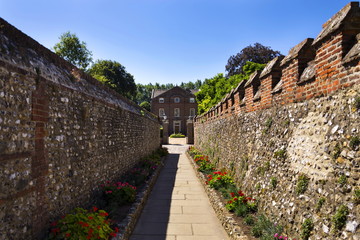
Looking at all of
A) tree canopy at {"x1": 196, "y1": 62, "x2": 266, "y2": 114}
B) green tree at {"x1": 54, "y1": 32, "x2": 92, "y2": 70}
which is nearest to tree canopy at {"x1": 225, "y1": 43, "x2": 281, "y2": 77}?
tree canopy at {"x1": 196, "y1": 62, "x2": 266, "y2": 114}

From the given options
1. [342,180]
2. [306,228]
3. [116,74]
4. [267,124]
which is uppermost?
[116,74]

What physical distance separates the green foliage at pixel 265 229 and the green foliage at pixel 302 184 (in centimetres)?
87

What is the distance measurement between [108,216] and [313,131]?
4.62 m

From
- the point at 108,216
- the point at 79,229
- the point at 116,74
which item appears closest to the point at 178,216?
the point at 108,216

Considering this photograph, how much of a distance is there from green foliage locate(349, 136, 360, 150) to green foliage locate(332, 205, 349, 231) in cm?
71

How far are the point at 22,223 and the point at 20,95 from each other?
1.79 metres

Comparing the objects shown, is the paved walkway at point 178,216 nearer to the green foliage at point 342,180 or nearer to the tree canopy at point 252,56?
the green foliage at point 342,180

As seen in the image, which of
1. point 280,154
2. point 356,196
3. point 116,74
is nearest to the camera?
point 356,196

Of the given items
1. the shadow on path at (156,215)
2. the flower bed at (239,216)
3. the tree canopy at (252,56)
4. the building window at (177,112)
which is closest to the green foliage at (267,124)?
the flower bed at (239,216)

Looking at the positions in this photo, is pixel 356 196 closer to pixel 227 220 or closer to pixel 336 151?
pixel 336 151

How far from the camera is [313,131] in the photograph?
13.0ft

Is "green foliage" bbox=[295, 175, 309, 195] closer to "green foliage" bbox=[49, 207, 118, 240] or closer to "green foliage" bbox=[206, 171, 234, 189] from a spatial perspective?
"green foliage" bbox=[49, 207, 118, 240]

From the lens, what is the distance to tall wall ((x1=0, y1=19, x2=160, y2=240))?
334 centimetres

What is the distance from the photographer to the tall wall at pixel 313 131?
10.3 ft
